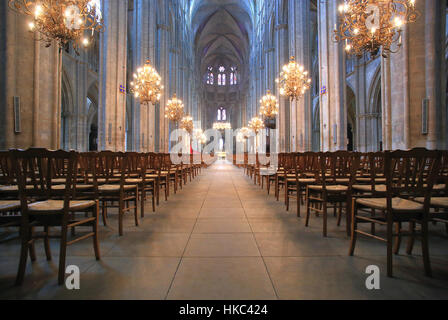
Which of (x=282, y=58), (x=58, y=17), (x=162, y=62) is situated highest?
(x=282, y=58)

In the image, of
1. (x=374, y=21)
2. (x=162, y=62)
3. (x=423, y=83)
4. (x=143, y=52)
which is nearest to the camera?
(x=374, y=21)

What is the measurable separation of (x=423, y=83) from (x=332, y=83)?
15.4ft

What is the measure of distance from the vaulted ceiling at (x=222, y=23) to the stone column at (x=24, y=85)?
3366cm

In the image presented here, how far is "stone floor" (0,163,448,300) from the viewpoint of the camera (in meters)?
1.93

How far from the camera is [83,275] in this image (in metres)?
2.22

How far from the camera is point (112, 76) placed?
12367 millimetres

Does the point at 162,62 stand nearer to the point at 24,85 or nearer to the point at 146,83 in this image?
the point at 146,83

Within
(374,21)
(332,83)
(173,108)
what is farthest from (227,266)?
(173,108)

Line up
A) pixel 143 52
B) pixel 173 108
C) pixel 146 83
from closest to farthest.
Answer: pixel 146 83 → pixel 143 52 → pixel 173 108

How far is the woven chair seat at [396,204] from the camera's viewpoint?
2321mm

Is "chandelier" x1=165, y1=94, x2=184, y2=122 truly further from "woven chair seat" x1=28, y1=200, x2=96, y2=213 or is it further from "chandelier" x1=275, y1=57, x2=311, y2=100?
"woven chair seat" x1=28, y1=200, x2=96, y2=213

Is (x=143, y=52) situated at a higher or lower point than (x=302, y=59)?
higher

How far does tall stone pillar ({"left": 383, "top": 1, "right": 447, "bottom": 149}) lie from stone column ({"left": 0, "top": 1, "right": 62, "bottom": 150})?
9.97m

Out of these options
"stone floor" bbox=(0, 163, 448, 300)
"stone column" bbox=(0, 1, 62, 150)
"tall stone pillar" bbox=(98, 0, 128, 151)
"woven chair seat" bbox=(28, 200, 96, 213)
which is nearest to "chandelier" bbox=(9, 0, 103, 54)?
"stone column" bbox=(0, 1, 62, 150)
